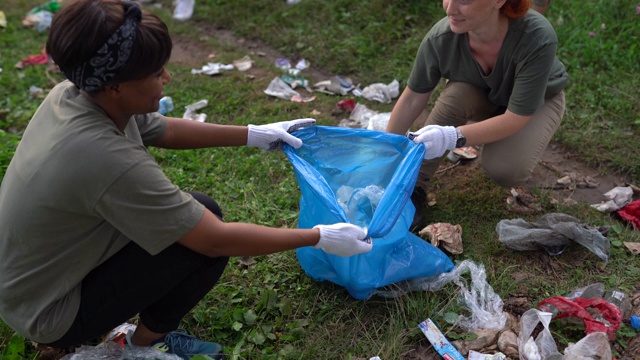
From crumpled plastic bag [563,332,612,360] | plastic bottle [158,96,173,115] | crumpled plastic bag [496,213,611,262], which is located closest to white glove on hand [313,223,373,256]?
crumpled plastic bag [563,332,612,360]

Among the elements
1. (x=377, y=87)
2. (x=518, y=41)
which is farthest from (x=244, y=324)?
(x=377, y=87)

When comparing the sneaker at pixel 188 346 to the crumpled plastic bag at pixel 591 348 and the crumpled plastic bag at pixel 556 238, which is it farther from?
the crumpled plastic bag at pixel 556 238

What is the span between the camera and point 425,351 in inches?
85.9

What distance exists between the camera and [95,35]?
4.86 ft

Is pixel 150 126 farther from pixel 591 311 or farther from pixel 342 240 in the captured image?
pixel 591 311

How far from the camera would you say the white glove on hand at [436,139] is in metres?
2.34

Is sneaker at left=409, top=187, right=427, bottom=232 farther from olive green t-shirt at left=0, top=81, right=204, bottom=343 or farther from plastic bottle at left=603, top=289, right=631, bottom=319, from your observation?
olive green t-shirt at left=0, top=81, right=204, bottom=343

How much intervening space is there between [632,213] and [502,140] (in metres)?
0.72

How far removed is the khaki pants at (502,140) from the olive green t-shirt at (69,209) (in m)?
1.53

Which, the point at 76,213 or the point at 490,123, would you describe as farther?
the point at 490,123

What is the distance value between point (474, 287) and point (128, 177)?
145 centimetres

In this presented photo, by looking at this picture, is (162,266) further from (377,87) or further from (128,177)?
(377,87)

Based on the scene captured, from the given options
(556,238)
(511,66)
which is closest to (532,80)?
(511,66)

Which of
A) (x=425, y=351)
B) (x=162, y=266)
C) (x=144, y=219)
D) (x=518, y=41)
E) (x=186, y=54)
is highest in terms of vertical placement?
(x=518, y=41)
